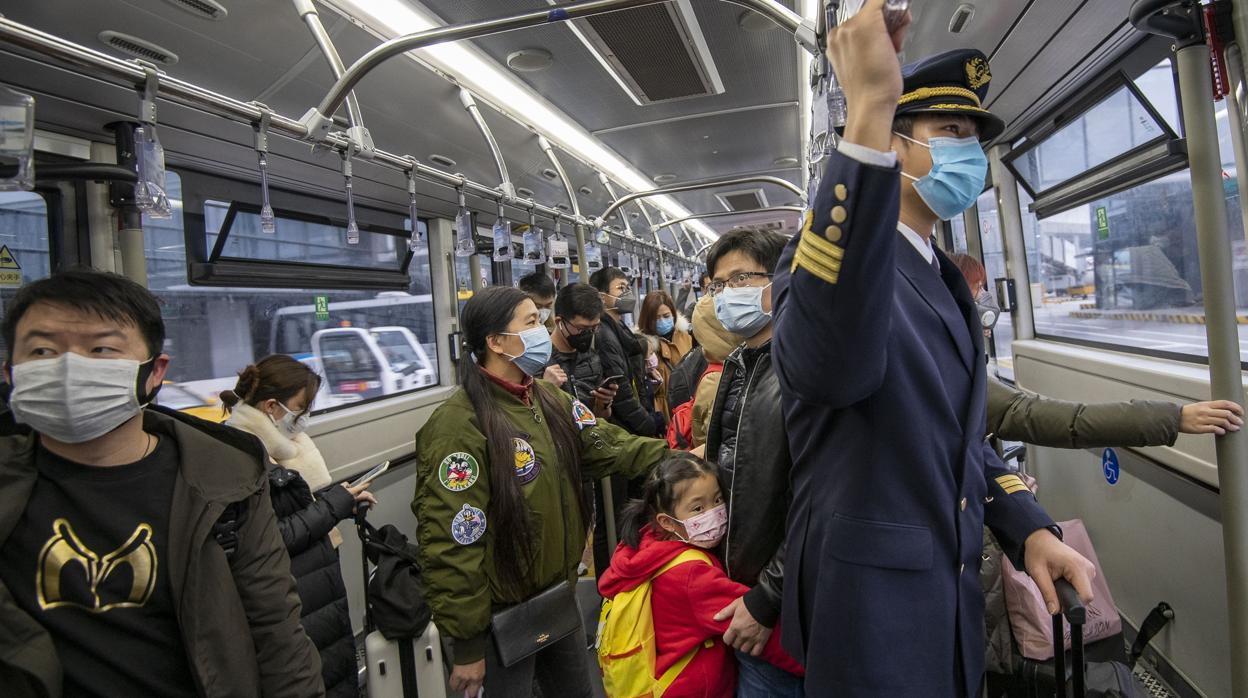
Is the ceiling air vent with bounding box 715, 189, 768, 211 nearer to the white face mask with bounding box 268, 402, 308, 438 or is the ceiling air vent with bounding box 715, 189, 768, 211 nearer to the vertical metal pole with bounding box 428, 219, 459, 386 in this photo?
the vertical metal pole with bounding box 428, 219, 459, 386

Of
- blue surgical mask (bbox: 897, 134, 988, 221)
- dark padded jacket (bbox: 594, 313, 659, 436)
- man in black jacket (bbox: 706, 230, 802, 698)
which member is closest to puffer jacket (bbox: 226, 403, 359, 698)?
man in black jacket (bbox: 706, 230, 802, 698)

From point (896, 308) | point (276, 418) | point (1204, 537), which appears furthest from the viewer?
point (276, 418)

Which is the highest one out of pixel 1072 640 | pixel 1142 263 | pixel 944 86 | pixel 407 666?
pixel 944 86

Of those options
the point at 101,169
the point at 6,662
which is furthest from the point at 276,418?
the point at 6,662

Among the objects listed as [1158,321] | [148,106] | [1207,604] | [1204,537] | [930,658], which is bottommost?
[1207,604]

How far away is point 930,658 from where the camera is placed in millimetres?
967

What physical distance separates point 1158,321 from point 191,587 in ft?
12.1

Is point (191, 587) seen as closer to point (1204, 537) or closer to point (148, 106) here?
point (148, 106)

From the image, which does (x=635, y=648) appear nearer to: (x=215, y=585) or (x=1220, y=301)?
(x=215, y=585)

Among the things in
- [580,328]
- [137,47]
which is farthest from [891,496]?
[580,328]

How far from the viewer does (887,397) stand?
927 millimetres

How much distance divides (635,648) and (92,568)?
3.89ft

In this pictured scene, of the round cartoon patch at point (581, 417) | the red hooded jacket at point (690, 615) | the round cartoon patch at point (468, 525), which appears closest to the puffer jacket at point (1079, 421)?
the red hooded jacket at point (690, 615)

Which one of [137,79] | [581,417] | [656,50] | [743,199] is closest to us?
[137,79]
